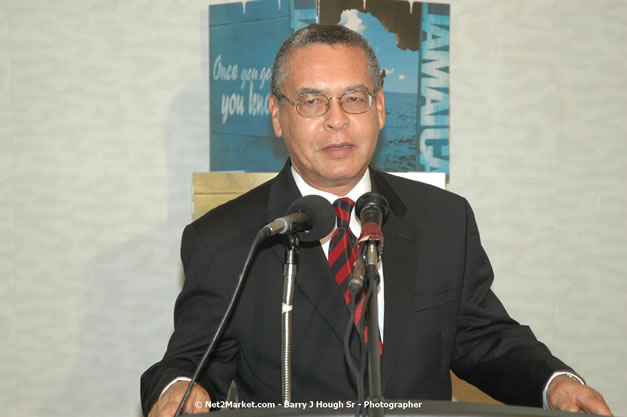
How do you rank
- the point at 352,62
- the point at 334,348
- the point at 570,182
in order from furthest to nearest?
the point at 570,182 < the point at 352,62 < the point at 334,348

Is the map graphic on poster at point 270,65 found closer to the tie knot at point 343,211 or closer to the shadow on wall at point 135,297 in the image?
the shadow on wall at point 135,297

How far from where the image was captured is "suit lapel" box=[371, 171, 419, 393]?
5.68ft

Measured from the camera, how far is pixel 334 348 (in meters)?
1.73

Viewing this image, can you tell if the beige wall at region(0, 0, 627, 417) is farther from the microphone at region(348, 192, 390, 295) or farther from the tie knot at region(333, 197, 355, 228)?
the microphone at region(348, 192, 390, 295)

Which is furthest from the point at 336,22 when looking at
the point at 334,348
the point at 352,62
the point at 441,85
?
the point at 334,348

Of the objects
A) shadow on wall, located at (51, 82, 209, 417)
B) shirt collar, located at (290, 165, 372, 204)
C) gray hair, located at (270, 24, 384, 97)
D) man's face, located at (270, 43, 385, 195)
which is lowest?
shadow on wall, located at (51, 82, 209, 417)

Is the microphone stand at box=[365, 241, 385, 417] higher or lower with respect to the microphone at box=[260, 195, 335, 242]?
lower

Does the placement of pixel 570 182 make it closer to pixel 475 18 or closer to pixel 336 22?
pixel 475 18

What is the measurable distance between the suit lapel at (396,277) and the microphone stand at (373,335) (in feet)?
2.16

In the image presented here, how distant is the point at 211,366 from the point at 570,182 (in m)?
1.88

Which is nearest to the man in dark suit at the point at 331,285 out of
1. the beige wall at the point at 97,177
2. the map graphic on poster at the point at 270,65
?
the map graphic on poster at the point at 270,65

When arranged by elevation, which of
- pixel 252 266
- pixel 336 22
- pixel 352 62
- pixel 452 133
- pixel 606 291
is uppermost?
pixel 336 22

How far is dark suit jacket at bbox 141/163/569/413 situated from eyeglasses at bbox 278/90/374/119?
232 millimetres

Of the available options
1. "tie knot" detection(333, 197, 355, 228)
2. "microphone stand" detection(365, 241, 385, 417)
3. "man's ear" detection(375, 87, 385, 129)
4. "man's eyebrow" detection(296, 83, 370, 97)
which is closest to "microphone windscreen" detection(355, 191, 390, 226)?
"microphone stand" detection(365, 241, 385, 417)
